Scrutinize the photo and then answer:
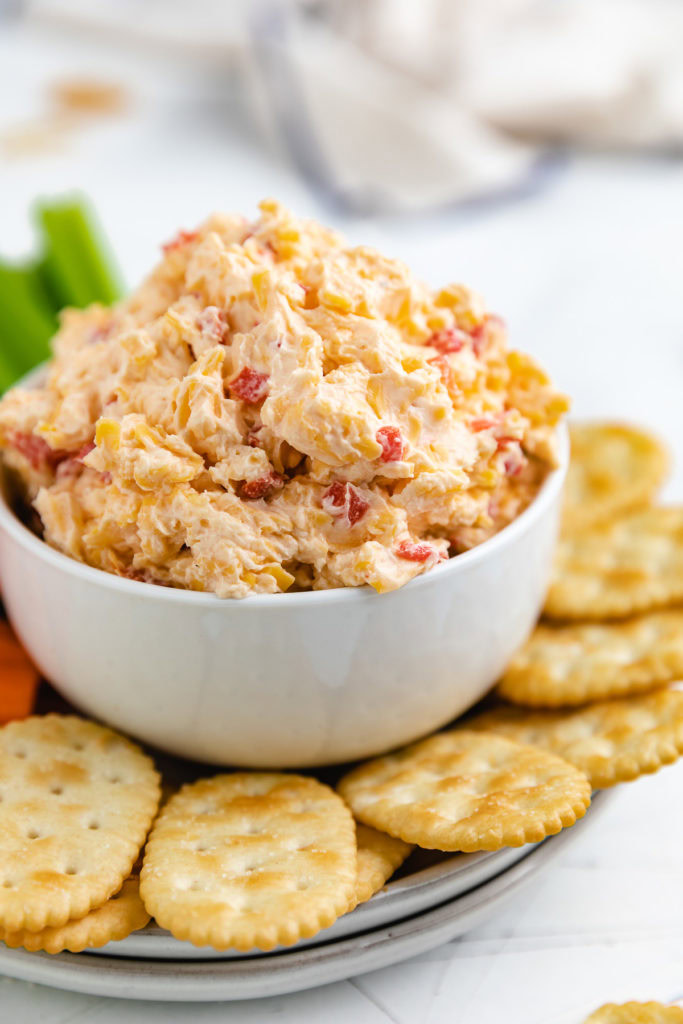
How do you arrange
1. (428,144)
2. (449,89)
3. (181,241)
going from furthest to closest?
1. (449,89)
2. (428,144)
3. (181,241)

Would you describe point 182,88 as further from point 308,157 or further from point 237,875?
point 237,875

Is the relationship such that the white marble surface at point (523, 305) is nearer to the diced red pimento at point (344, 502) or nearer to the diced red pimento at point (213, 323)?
the diced red pimento at point (344, 502)

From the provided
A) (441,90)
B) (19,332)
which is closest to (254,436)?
(19,332)

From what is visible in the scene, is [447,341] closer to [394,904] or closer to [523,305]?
[394,904]

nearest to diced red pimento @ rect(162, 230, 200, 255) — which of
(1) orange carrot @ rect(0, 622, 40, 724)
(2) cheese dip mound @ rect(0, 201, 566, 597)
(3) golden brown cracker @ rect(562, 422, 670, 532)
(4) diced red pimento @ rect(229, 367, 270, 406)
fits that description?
(2) cheese dip mound @ rect(0, 201, 566, 597)

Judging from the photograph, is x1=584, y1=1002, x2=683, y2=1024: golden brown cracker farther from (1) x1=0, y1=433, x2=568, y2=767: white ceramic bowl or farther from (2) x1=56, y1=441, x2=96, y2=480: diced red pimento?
(2) x1=56, y1=441, x2=96, y2=480: diced red pimento

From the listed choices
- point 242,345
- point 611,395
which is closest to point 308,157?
point 611,395

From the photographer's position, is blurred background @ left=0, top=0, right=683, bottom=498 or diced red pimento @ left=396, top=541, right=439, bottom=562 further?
blurred background @ left=0, top=0, right=683, bottom=498
